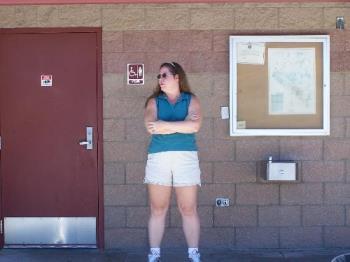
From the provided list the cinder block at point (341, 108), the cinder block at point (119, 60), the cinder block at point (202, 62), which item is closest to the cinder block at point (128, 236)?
the cinder block at point (119, 60)

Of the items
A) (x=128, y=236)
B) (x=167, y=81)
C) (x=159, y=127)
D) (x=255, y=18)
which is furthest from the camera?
(x=128, y=236)

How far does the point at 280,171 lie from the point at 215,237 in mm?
940

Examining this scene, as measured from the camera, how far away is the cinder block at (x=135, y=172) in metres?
6.38

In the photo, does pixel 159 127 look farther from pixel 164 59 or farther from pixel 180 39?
pixel 180 39

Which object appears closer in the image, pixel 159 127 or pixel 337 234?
pixel 159 127

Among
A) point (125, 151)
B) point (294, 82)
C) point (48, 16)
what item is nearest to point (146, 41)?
point (48, 16)

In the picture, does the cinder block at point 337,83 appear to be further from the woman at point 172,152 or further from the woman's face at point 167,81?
the woman's face at point 167,81

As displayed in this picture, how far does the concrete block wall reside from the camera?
20.8ft

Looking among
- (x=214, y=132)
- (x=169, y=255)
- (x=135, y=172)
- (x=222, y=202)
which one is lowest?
(x=169, y=255)

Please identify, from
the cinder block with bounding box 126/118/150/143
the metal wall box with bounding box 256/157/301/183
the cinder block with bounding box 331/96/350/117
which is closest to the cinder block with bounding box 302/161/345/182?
the metal wall box with bounding box 256/157/301/183

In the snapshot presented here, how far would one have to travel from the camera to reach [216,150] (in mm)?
6355

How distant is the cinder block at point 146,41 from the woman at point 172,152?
1117 millimetres

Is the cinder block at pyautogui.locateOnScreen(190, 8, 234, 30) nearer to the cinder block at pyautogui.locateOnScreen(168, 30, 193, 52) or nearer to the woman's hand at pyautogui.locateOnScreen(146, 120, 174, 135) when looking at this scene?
the cinder block at pyautogui.locateOnScreen(168, 30, 193, 52)

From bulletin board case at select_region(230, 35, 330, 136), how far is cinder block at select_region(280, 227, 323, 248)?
0.97m
